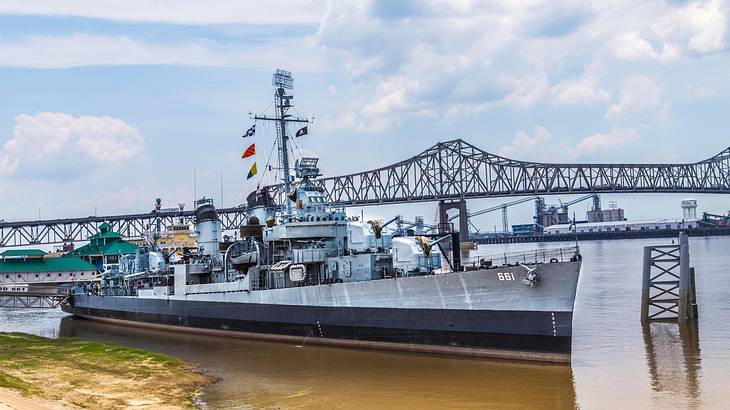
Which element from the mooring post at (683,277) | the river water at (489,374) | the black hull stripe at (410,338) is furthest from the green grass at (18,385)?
the mooring post at (683,277)

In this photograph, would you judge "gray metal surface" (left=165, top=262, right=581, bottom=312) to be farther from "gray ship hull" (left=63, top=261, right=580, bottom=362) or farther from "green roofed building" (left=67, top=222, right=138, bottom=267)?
"green roofed building" (left=67, top=222, right=138, bottom=267)

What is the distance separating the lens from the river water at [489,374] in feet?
76.8

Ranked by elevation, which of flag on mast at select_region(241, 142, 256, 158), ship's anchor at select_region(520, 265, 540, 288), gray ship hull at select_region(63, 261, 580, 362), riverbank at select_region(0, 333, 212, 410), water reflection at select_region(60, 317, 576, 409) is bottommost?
water reflection at select_region(60, 317, 576, 409)

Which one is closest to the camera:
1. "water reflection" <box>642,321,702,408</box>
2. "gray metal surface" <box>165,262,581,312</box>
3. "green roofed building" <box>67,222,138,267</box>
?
"water reflection" <box>642,321,702,408</box>

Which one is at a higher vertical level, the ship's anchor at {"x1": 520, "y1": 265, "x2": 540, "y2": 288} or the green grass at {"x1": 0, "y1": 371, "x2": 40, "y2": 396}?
the ship's anchor at {"x1": 520, "y1": 265, "x2": 540, "y2": 288}

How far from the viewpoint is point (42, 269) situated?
77.9 metres

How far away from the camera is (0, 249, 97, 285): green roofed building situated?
77.6 m

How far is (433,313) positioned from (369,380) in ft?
14.2

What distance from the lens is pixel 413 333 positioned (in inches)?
1189

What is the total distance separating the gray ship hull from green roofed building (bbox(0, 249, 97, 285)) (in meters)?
46.9

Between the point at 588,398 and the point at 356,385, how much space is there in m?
7.50

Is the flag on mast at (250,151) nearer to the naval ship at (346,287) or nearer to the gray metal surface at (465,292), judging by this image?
the naval ship at (346,287)

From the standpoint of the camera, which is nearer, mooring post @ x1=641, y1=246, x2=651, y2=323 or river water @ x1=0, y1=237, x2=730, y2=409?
river water @ x1=0, y1=237, x2=730, y2=409

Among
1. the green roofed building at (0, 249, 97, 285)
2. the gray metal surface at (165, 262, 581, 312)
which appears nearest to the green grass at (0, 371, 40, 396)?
the gray metal surface at (165, 262, 581, 312)
